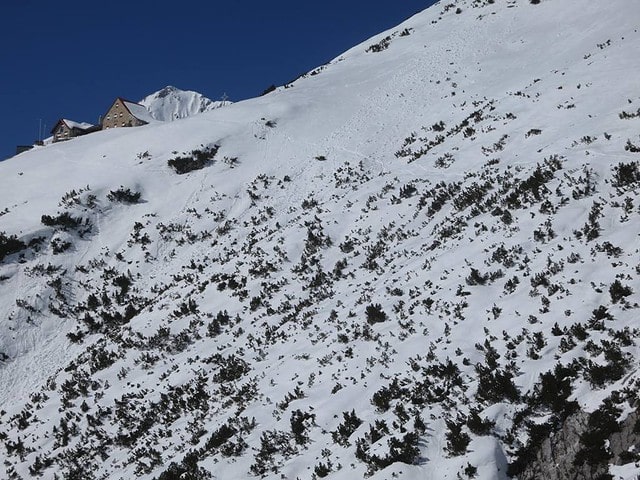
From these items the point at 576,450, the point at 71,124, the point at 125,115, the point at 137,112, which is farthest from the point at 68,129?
the point at 576,450

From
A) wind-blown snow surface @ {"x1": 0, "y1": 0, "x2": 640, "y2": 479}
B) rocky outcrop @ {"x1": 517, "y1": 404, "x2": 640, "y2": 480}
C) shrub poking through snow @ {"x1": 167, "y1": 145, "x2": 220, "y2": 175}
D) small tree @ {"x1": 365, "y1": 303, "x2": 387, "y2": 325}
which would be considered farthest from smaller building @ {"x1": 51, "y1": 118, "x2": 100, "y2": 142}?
rocky outcrop @ {"x1": 517, "y1": 404, "x2": 640, "y2": 480}

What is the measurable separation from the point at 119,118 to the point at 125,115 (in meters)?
1.50

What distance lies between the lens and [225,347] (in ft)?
51.4

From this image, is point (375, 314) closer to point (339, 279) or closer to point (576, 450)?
point (339, 279)

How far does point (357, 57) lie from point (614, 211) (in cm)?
4828

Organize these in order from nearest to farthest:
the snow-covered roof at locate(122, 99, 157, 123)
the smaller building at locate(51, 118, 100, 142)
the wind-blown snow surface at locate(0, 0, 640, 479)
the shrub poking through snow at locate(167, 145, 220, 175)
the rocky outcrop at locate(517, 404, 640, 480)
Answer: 1. the rocky outcrop at locate(517, 404, 640, 480)
2. the wind-blown snow surface at locate(0, 0, 640, 479)
3. the shrub poking through snow at locate(167, 145, 220, 175)
4. the snow-covered roof at locate(122, 99, 157, 123)
5. the smaller building at locate(51, 118, 100, 142)

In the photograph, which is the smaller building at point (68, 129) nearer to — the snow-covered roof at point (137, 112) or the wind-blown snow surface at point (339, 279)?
the snow-covered roof at point (137, 112)

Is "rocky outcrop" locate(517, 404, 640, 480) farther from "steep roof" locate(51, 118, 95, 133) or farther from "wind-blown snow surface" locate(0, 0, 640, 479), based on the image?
"steep roof" locate(51, 118, 95, 133)

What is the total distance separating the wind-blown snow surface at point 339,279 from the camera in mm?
8531

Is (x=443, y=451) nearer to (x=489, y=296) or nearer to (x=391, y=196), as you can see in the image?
(x=489, y=296)

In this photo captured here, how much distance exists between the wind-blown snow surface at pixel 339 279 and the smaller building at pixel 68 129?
28.1m

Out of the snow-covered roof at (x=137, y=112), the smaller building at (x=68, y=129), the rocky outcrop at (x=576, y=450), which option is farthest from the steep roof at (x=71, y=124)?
the rocky outcrop at (x=576, y=450)

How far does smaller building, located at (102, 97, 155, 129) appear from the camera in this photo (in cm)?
5850

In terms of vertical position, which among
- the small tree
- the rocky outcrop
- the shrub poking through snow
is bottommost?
the rocky outcrop
